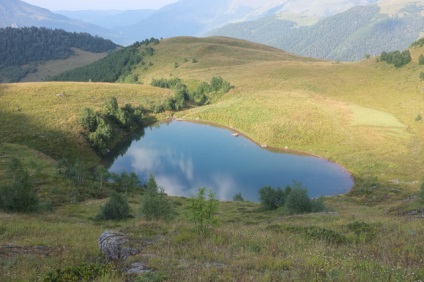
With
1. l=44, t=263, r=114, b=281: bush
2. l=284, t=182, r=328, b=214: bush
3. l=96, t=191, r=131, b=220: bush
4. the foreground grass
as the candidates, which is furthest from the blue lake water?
l=44, t=263, r=114, b=281: bush

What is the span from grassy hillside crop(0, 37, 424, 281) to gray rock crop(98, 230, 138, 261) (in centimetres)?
57

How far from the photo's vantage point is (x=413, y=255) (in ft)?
40.2

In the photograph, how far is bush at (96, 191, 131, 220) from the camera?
124 ft

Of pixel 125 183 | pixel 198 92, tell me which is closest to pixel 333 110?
pixel 198 92

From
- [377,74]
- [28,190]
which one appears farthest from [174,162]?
[377,74]

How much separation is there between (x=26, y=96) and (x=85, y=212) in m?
77.9

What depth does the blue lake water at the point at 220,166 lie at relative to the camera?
6612 centimetres

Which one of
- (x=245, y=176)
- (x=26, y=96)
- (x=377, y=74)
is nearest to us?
(x=245, y=176)

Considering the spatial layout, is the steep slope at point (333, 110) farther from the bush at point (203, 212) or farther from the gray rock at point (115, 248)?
the gray rock at point (115, 248)

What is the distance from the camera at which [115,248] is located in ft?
45.9

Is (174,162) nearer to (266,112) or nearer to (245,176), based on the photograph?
(245,176)

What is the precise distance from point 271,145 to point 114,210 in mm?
57443

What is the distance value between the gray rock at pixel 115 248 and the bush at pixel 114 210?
23.9 meters

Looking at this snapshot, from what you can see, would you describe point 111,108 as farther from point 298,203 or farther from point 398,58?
point 398,58
